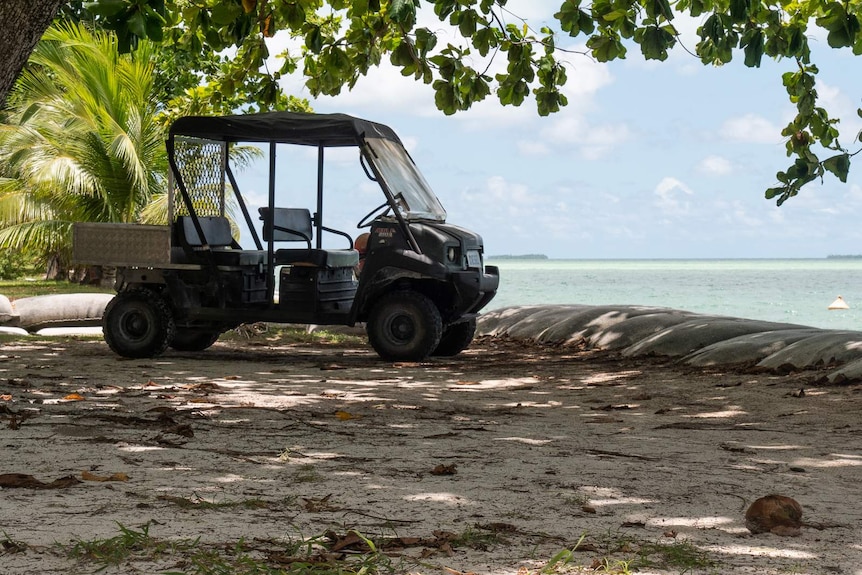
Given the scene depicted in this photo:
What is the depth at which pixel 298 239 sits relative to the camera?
11.1m

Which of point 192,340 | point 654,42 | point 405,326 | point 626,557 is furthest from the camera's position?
point 192,340

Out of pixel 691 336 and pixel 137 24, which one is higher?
pixel 137 24

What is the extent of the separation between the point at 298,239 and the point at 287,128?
4.04 ft

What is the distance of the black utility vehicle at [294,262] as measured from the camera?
34.4 feet

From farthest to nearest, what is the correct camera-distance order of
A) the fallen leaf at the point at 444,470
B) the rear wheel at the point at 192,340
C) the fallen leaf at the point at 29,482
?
the rear wheel at the point at 192,340, the fallen leaf at the point at 444,470, the fallen leaf at the point at 29,482

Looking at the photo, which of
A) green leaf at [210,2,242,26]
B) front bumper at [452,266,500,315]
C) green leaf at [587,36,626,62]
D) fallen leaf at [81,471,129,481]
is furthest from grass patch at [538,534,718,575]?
front bumper at [452,266,500,315]

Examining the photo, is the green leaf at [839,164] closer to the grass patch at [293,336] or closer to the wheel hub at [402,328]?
the wheel hub at [402,328]

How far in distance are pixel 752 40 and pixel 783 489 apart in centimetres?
456

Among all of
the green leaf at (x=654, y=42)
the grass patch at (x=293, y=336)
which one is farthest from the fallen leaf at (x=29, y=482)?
the grass patch at (x=293, y=336)

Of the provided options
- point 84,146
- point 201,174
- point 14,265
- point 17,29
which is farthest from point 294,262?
point 14,265

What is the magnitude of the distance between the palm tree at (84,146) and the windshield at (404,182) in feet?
33.2

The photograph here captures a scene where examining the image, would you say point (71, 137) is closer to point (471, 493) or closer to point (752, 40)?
point (752, 40)

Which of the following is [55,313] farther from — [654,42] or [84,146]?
[654,42]

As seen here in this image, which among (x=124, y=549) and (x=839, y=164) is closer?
(x=124, y=549)
